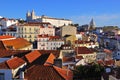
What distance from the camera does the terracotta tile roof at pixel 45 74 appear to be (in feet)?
59.4

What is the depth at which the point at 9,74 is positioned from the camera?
60.2 ft

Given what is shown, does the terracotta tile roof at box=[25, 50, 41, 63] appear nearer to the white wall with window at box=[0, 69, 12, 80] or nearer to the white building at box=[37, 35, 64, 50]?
the white wall with window at box=[0, 69, 12, 80]

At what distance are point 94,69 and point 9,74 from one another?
6.26 metres

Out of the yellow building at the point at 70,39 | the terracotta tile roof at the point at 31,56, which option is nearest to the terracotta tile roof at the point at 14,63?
the terracotta tile roof at the point at 31,56

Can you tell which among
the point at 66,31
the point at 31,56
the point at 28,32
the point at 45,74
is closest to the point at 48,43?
the point at 28,32

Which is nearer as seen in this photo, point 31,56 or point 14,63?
point 14,63

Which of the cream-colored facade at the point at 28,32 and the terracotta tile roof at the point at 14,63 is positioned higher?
the cream-colored facade at the point at 28,32

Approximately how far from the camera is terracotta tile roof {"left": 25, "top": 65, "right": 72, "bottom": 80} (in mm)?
18109

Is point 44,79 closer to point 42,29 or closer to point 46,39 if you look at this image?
point 46,39

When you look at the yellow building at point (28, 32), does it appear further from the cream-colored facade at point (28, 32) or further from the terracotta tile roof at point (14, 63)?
the terracotta tile roof at point (14, 63)

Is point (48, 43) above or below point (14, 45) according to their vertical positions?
below

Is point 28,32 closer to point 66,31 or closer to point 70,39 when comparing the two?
point 70,39

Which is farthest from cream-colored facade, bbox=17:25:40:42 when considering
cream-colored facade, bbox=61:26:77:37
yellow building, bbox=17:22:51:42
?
cream-colored facade, bbox=61:26:77:37

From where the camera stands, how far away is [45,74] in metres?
18.4
